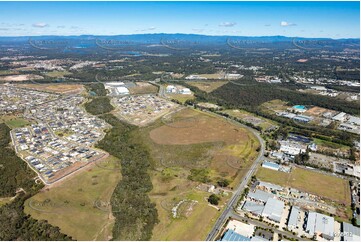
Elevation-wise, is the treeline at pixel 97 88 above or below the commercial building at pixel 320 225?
above

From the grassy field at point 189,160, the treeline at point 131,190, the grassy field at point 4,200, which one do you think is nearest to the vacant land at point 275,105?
the grassy field at point 189,160

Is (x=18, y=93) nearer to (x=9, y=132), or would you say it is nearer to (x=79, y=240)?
(x=9, y=132)

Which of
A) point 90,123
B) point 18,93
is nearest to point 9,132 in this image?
point 90,123

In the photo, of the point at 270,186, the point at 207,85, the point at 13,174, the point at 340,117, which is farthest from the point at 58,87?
the point at 340,117

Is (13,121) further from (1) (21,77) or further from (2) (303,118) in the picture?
(2) (303,118)

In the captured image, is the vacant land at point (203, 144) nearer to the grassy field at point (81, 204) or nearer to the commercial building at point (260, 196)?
the commercial building at point (260, 196)
